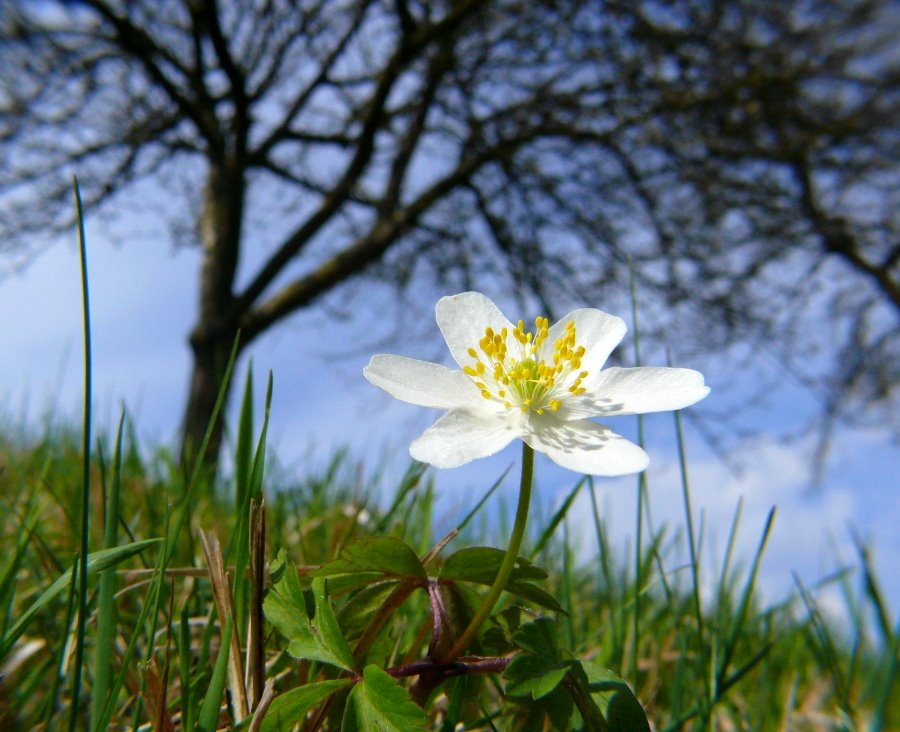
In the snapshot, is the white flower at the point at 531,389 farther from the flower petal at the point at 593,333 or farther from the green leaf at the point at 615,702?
the green leaf at the point at 615,702

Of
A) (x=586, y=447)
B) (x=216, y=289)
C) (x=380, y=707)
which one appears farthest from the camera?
(x=216, y=289)

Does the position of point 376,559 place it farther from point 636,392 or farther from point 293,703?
point 636,392

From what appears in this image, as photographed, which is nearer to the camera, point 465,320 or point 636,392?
point 636,392

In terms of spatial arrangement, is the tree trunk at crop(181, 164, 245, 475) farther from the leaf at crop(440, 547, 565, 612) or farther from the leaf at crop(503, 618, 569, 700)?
the leaf at crop(503, 618, 569, 700)

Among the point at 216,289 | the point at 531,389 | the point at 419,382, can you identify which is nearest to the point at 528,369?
the point at 531,389

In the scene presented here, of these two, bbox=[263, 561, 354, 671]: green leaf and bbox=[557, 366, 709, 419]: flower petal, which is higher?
bbox=[557, 366, 709, 419]: flower petal

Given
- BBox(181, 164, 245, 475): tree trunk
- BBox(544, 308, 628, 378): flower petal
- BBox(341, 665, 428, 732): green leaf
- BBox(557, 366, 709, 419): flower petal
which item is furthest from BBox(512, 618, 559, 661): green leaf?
BBox(181, 164, 245, 475): tree trunk

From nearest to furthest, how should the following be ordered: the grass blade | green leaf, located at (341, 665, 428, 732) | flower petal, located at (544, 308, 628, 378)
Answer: green leaf, located at (341, 665, 428, 732)
the grass blade
flower petal, located at (544, 308, 628, 378)

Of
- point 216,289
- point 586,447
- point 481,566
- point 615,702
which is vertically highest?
point 216,289
